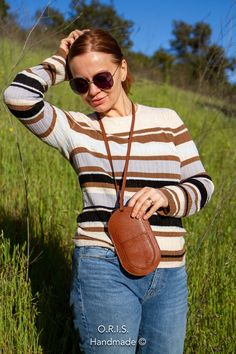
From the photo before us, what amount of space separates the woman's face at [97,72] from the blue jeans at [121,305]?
0.43 metres

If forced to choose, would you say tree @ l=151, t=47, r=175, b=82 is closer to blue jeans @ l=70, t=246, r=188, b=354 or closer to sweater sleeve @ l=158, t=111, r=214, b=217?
sweater sleeve @ l=158, t=111, r=214, b=217

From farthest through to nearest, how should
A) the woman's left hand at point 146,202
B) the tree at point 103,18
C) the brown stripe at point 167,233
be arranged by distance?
the tree at point 103,18
the brown stripe at point 167,233
the woman's left hand at point 146,202

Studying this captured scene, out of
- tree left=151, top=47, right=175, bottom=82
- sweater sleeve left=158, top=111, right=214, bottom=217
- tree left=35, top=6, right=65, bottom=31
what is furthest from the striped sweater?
tree left=151, top=47, right=175, bottom=82

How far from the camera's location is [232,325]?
1.85 metres

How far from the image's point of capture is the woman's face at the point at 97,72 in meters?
1.35

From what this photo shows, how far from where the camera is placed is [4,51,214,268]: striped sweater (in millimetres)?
1281

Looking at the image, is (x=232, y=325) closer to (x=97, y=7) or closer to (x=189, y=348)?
(x=189, y=348)

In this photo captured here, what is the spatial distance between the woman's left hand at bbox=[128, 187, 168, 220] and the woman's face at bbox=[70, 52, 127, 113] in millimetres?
331

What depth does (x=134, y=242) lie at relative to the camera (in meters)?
1.22

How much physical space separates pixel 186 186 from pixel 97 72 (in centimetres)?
41

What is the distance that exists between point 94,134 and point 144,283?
44 centimetres

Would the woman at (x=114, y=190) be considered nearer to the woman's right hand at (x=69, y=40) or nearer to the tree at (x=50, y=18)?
the woman's right hand at (x=69, y=40)

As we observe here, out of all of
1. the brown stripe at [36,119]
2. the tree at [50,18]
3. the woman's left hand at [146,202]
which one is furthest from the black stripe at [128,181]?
the tree at [50,18]

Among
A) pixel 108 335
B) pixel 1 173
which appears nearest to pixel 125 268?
pixel 108 335
